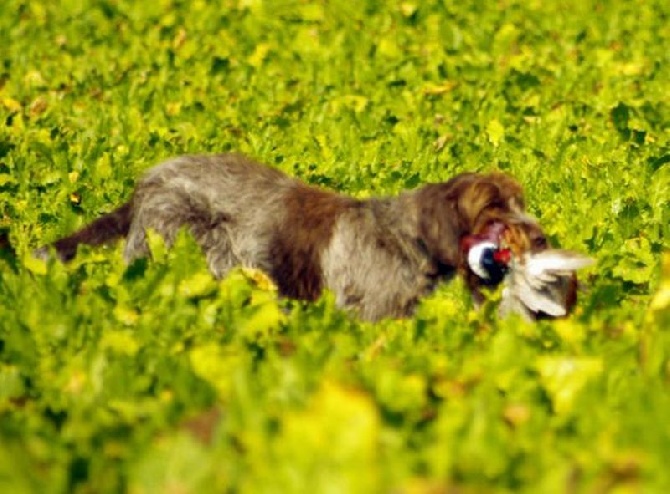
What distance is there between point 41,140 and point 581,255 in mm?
6024

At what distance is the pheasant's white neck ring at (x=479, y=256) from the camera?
7.40m

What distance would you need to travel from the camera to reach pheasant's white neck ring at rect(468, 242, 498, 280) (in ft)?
24.3

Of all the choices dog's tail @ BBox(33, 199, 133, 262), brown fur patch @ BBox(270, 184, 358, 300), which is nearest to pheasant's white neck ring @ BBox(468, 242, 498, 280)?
brown fur patch @ BBox(270, 184, 358, 300)

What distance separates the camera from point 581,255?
7438 millimetres

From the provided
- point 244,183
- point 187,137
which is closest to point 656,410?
point 244,183

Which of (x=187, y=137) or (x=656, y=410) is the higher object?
(x=656, y=410)

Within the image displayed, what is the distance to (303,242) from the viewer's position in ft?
27.0

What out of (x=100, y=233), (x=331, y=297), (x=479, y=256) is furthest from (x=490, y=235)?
(x=100, y=233)

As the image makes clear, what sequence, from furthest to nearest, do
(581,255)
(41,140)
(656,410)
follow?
(41,140) → (581,255) → (656,410)

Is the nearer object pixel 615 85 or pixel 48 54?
pixel 615 85

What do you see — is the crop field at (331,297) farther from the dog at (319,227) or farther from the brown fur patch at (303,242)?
the brown fur patch at (303,242)

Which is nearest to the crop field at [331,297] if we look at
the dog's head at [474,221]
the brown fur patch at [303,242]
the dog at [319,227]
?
the dog's head at [474,221]

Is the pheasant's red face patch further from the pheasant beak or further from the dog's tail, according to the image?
the dog's tail

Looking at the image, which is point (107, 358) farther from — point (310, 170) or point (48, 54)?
point (48, 54)
